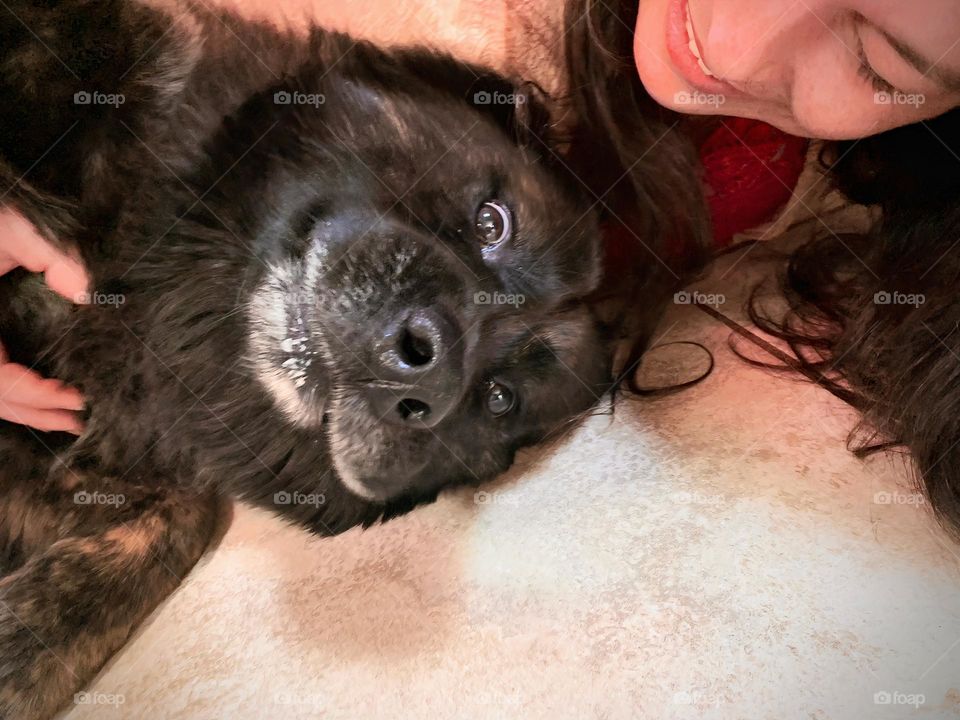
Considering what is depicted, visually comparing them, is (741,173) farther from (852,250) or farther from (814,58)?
(814,58)

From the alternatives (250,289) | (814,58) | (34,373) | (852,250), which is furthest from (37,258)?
(852,250)

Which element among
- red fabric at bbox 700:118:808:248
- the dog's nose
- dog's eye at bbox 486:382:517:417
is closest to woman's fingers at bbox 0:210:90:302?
the dog's nose

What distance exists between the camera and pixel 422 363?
4.21 feet

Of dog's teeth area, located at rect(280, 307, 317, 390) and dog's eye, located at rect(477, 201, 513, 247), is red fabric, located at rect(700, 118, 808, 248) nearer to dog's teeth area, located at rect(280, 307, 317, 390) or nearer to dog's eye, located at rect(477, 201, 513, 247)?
dog's eye, located at rect(477, 201, 513, 247)

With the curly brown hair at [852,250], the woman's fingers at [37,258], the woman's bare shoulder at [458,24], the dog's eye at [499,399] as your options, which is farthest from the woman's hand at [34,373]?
the curly brown hair at [852,250]

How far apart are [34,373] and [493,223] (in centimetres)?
104

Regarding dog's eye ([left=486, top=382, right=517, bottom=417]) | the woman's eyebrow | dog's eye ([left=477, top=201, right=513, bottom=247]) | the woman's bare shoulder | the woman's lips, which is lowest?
dog's eye ([left=486, top=382, right=517, bottom=417])

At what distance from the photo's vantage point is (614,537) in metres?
1.68

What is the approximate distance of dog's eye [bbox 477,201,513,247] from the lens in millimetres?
1552

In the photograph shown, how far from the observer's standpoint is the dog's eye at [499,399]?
1.73 meters

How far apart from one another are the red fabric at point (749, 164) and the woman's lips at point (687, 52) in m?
0.44

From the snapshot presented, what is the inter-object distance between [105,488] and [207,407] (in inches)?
15.5

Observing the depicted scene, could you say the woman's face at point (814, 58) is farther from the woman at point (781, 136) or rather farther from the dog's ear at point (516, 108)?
the dog's ear at point (516, 108)

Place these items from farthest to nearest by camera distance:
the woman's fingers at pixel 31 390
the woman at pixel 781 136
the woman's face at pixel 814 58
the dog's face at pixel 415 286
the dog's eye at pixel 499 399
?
1. the dog's eye at pixel 499 399
2. the woman's fingers at pixel 31 390
3. the dog's face at pixel 415 286
4. the woman at pixel 781 136
5. the woman's face at pixel 814 58
